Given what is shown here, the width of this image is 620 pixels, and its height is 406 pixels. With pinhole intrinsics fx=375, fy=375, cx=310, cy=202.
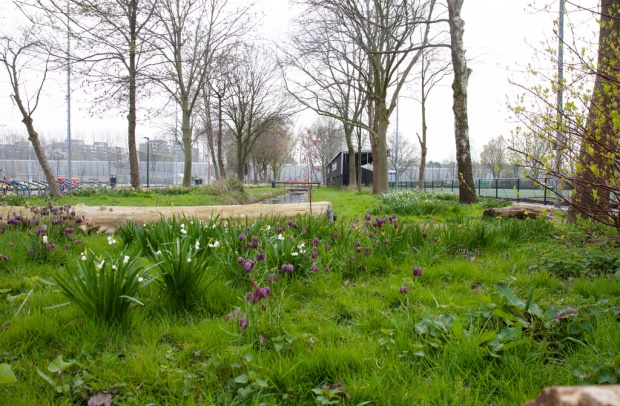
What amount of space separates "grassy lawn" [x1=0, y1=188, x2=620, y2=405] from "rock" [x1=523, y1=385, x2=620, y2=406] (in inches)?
48.9

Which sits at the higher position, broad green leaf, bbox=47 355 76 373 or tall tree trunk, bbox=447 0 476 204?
tall tree trunk, bbox=447 0 476 204

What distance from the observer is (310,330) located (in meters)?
2.40

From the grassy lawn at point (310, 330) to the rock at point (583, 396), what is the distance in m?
1.24

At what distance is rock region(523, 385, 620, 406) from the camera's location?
0.47 m

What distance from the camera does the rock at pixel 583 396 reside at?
18.5 inches

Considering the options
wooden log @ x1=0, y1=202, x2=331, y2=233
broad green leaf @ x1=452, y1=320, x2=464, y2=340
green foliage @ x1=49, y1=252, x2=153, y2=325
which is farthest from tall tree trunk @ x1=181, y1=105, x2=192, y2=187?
broad green leaf @ x1=452, y1=320, x2=464, y2=340

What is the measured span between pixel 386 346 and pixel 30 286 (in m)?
3.08

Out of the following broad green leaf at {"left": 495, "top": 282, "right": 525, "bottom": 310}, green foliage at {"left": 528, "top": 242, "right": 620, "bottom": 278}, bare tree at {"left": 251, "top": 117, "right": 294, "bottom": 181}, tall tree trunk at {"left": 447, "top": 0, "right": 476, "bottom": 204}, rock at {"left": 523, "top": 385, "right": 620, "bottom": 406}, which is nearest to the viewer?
A: rock at {"left": 523, "top": 385, "right": 620, "bottom": 406}

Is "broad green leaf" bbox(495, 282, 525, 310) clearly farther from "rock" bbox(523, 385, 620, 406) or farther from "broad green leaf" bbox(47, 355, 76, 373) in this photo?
"broad green leaf" bbox(47, 355, 76, 373)

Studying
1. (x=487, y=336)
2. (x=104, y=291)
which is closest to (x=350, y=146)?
(x=104, y=291)

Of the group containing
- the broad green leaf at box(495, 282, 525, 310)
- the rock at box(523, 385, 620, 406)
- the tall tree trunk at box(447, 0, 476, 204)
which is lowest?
the broad green leaf at box(495, 282, 525, 310)

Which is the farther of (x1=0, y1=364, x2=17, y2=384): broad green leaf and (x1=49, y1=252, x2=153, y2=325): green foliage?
(x1=49, y1=252, x2=153, y2=325): green foliage

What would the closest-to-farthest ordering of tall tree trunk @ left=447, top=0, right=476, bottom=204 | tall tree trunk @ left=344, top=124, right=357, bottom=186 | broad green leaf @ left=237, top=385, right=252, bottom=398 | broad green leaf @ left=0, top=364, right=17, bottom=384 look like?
broad green leaf @ left=0, top=364, right=17, bottom=384
broad green leaf @ left=237, top=385, right=252, bottom=398
tall tree trunk @ left=447, top=0, right=476, bottom=204
tall tree trunk @ left=344, top=124, right=357, bottom=186

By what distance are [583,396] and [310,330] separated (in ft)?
6.68
